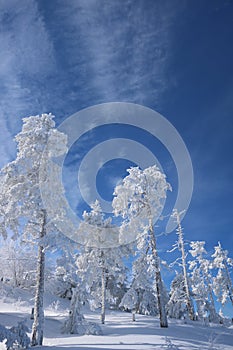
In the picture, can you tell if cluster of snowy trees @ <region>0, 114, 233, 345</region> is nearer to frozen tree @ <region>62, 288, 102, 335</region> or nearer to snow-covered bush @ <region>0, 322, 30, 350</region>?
frozen tree @ <region>62, 288, 102, 335</region>

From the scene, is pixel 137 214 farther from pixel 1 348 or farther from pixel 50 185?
pixel 1 348

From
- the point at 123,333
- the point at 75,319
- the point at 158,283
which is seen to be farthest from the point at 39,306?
the point at 158,283

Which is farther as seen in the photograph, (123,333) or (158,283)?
(158,283)

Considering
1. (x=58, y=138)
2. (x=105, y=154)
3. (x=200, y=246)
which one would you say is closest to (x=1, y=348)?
(x=58, y=138)

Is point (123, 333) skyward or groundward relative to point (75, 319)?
groundward

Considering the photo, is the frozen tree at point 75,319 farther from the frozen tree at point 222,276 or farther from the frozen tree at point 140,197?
the frozen tree at point 222,276

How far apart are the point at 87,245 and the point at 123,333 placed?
10.3 m

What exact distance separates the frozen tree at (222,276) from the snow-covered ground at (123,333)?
8974 mm

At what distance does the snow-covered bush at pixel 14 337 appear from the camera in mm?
8219

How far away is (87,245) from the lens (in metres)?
24.0

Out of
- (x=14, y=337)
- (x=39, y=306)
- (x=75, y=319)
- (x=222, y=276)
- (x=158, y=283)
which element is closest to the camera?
(x=14, y=337)

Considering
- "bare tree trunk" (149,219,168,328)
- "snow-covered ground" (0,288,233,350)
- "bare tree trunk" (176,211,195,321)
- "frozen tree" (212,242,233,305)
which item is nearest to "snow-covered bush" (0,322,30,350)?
"snow-covered ground" (0,288,233,350)

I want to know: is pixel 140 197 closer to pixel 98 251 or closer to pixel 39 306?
pixel 98 251

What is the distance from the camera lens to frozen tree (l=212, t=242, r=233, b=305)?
3098cm
